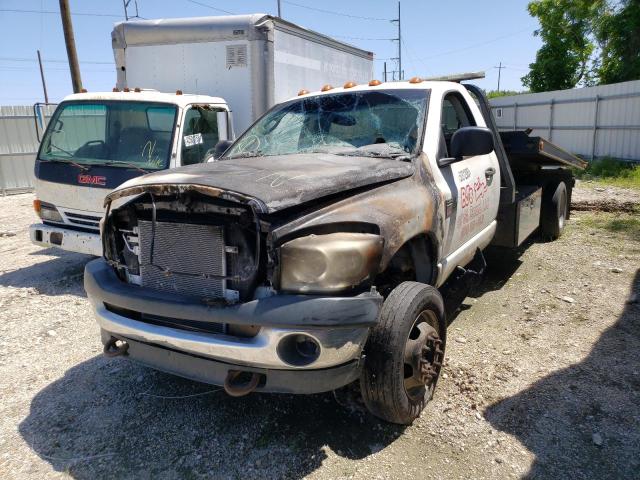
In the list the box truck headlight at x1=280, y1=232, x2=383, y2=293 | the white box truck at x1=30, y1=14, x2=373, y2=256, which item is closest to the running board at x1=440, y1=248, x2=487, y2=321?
the box truck headlight at x1=280, y1=232, x2=383, y2=293

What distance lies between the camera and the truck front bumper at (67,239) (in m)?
5.60

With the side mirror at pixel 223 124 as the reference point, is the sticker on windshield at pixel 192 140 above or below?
below

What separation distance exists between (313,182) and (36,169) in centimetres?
474

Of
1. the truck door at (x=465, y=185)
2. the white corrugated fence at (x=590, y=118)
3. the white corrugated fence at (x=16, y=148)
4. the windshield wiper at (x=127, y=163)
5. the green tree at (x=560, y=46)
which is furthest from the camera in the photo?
the green tree at (x=560, y=46)

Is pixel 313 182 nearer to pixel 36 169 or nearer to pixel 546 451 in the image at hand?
pixel 546 451

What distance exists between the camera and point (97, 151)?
605 centimetres


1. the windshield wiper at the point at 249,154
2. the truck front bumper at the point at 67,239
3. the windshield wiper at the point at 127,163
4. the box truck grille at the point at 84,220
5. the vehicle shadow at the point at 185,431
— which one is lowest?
the vehicle shadow at the point at 185,431

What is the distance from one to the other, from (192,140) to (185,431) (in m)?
4.04

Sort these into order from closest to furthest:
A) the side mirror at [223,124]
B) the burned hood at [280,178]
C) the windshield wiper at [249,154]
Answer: the burned hood at [280,178] → the windshield wiper at [249,154] → the side mirror at [223,124]

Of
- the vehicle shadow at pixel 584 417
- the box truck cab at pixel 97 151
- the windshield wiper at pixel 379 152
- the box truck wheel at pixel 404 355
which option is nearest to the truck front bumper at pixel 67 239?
the box truck cab at pixel 97 151

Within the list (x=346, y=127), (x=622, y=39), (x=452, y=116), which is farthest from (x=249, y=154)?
(x=622, y=39)

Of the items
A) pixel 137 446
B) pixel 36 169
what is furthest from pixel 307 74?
pixel 137 446

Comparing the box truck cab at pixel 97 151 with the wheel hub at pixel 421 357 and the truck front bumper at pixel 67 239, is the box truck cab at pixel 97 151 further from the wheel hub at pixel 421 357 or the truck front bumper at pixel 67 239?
the wheel hub at pixel 421 357

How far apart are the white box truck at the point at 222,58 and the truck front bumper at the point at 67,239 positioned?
2.98 metres
